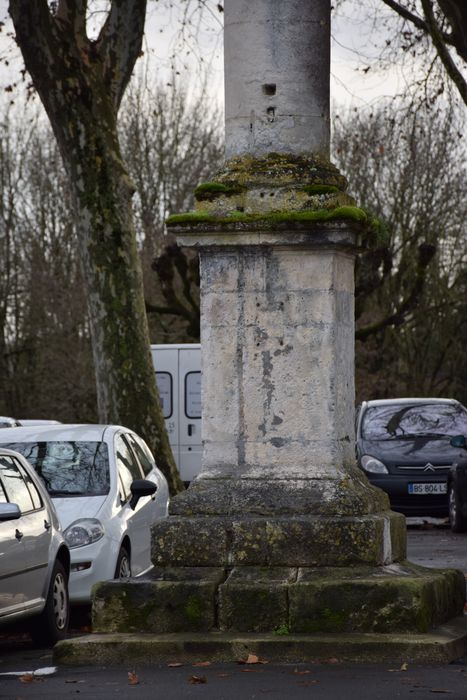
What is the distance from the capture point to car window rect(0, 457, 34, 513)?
1205 cm

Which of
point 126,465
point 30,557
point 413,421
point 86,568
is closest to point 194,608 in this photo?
point 30,557

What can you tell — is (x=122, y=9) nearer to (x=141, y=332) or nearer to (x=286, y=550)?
(x=141, y=332)

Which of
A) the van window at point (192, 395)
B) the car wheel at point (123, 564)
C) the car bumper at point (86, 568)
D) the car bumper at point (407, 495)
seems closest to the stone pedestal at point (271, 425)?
the car bumper at point (86, 568)

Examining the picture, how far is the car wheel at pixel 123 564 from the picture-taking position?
43.9ft

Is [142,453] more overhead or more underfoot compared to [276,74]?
more underfoot

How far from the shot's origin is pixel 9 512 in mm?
11211

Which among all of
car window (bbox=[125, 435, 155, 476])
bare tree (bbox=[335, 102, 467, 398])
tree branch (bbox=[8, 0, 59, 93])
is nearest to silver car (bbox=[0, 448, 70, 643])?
car window (bbox=[125, 435, 155, 476])

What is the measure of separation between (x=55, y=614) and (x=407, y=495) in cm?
1260

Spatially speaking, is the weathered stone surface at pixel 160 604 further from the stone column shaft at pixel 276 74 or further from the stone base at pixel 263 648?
the stone column shaft at pixel 276 74

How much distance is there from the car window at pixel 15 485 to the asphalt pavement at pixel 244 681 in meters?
2.39

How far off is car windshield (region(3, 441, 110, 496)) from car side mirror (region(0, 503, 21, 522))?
8.24ft

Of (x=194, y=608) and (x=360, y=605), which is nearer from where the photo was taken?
(x=360, y=605)

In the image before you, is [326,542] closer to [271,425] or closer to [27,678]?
[271,425]

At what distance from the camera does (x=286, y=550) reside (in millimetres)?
9828
